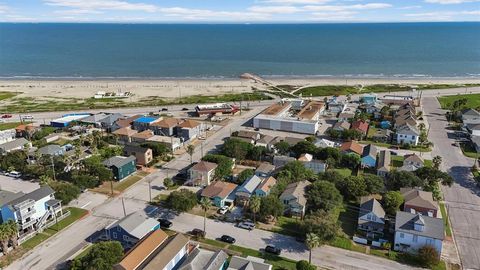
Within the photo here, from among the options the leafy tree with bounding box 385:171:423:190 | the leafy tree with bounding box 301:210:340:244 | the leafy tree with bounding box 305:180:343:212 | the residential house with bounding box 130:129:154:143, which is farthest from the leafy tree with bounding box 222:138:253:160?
the leafy tree with bounding box 301:210:340:244

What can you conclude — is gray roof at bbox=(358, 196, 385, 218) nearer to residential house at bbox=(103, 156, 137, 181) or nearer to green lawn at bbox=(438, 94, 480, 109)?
residential house at bbox=(103, 156, 137, 181)

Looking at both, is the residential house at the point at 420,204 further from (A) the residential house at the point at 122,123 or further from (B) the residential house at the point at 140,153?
(A) the residential house at the point at 122,123

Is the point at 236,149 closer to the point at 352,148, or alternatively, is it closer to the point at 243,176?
the point at 243,176

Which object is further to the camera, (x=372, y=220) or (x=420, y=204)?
(x=420, y=204)

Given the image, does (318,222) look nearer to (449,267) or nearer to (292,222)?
(292,222)

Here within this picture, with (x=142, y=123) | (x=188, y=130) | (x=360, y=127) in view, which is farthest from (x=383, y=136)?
(x=142, y=123)
